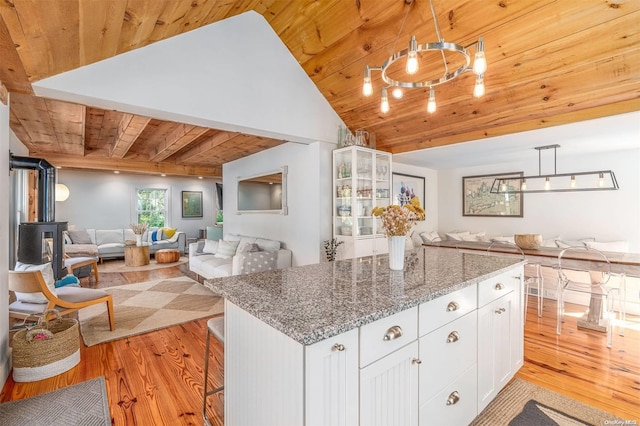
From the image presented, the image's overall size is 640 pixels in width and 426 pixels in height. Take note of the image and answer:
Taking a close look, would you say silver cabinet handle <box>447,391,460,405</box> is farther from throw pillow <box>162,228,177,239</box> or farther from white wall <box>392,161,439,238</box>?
throw pillow <box>162,228,177,239</box>

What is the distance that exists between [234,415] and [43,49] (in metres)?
2.34

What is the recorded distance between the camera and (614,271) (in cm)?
290

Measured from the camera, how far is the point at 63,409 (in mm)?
1957

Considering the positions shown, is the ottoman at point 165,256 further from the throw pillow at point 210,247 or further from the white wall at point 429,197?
the white wall at point 429,197

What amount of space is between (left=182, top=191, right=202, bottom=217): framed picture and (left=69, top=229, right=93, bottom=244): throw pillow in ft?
8.54

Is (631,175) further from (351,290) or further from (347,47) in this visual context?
(351,290)

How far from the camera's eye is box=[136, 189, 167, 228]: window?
8680 millimetres

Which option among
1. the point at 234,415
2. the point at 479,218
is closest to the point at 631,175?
the point at 479,218

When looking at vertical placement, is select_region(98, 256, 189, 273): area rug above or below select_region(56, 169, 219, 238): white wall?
below

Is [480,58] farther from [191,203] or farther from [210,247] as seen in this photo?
[191,203]

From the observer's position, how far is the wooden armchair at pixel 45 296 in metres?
2.60

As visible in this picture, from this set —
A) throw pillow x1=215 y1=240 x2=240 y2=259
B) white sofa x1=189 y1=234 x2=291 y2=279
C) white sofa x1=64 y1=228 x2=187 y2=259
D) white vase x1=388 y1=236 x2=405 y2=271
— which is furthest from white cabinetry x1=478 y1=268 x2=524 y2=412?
white sofa x1=64 y1=228 x2=187 y2=259

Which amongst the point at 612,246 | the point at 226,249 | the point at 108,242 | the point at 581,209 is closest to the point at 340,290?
the point at 226,249

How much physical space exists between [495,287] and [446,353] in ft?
2.36
